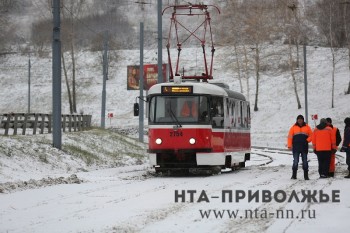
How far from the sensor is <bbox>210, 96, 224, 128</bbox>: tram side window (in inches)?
945

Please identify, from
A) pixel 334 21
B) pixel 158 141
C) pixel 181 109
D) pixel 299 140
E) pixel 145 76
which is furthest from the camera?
pixel 334 21

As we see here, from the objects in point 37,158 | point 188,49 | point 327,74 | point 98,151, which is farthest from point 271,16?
point 37,158

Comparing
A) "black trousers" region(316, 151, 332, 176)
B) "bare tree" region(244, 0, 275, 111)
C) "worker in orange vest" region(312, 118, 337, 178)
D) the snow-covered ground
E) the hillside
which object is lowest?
the snow-covered ground

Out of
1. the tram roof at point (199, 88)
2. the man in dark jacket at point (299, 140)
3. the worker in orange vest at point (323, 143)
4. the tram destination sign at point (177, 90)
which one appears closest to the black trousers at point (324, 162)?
the worker in orange vest at point (323, 143)

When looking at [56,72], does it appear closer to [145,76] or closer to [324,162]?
[324,162]

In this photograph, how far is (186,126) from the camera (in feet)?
76.5

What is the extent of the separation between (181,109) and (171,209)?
10838 millimetres

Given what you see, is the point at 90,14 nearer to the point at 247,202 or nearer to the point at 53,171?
the point at 53,171

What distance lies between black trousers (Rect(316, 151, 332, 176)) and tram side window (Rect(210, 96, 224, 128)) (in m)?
3.88

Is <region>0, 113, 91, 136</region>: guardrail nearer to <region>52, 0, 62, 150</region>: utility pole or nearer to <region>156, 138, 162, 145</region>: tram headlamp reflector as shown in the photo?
<region>52, 0, 62, 150</region>: utility pole

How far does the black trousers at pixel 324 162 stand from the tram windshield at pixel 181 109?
12.9ft

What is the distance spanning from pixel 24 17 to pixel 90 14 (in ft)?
48.8

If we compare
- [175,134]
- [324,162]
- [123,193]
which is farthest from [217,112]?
[123,193]

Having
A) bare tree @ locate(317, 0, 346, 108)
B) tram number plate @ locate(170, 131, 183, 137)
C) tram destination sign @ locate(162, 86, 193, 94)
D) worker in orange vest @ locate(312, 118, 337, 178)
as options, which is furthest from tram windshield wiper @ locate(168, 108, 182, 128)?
bare tree @ locate(317, 0, 346, 108)
